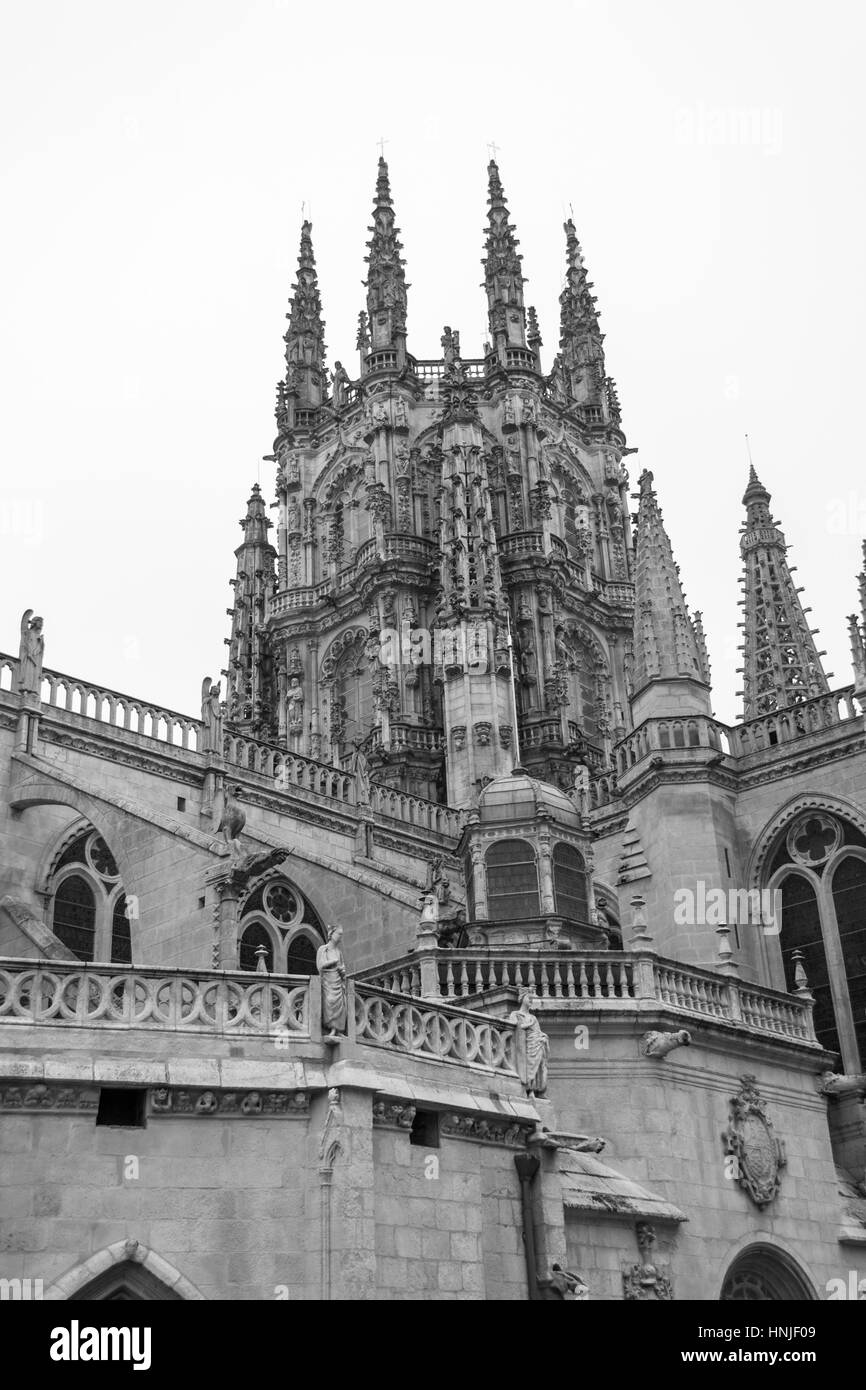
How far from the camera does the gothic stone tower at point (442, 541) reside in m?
45.0

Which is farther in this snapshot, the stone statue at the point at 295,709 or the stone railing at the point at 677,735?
the stone statue at the point at 295,709

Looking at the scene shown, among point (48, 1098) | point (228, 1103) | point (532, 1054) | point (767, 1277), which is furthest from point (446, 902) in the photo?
point (48, 1098)

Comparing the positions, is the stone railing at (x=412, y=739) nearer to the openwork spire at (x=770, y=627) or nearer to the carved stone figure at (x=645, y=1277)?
the openwork spire at (x=770, y=627)

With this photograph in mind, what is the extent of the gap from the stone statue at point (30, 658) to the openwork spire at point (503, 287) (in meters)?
29.2

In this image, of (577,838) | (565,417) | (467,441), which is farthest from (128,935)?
(565,417)

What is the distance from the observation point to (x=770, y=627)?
57.9 metres

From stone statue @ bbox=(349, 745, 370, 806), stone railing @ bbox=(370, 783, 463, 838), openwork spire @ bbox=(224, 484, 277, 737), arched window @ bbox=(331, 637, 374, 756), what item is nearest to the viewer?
stone statue @ bbox=(349, 745, 370, 806)

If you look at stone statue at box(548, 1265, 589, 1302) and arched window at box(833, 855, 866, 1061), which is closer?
stone statue at box(548, 1265, 589, 1302)

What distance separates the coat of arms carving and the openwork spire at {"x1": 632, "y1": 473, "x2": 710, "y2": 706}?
14.2m

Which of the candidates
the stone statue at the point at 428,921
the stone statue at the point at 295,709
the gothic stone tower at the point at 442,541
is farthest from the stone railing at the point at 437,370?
the stone statue at the point at 428,921

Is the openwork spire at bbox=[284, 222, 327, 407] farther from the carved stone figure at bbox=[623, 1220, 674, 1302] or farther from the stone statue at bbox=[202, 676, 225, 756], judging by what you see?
the carved stone figure at bbox=[623, 1220, 674, 1302]

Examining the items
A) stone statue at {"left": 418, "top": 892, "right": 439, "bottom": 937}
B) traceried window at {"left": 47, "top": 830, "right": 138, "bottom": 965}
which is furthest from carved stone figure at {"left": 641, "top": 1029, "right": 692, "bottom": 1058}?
traceried window at {"left": 47, "top": 830, "right": 138, "bottom": 965}

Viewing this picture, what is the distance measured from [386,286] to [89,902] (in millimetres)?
32604

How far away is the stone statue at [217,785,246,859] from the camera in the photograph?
25.2 m
